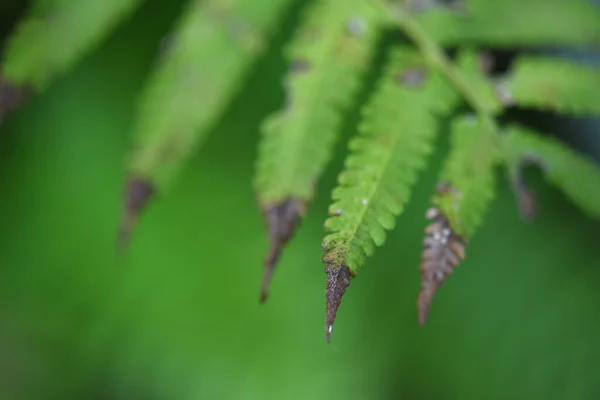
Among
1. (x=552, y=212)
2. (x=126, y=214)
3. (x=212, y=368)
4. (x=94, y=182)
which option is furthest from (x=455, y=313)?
(x=94, y=182)

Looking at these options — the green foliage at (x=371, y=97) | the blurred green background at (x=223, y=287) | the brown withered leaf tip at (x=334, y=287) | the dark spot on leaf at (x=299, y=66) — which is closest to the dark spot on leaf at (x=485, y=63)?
the green foliage at (x=371, y=97)

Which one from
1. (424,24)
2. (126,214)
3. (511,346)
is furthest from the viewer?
(511,346)

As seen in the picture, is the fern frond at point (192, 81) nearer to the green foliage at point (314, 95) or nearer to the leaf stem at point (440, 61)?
the green foliage at point (314, 95)

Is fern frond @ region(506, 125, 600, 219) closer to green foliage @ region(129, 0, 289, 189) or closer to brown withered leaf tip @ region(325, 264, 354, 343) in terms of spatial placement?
brown withered leaf tip @ region(325, 264, 354, 343)

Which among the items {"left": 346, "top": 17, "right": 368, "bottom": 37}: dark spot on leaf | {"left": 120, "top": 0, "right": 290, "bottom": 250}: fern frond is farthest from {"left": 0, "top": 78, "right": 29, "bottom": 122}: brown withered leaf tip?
{"left": 346, "top": 17, "right": 368, "bottom": 37}: dark spot on leaf

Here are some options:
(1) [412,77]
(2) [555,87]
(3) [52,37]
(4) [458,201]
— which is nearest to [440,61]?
(1) [412,77]

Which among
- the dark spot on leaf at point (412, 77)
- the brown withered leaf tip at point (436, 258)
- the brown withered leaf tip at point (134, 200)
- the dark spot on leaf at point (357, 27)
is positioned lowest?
the brown withered leaf tip at point (436, 258)

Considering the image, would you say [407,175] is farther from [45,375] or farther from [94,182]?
[45,375]
